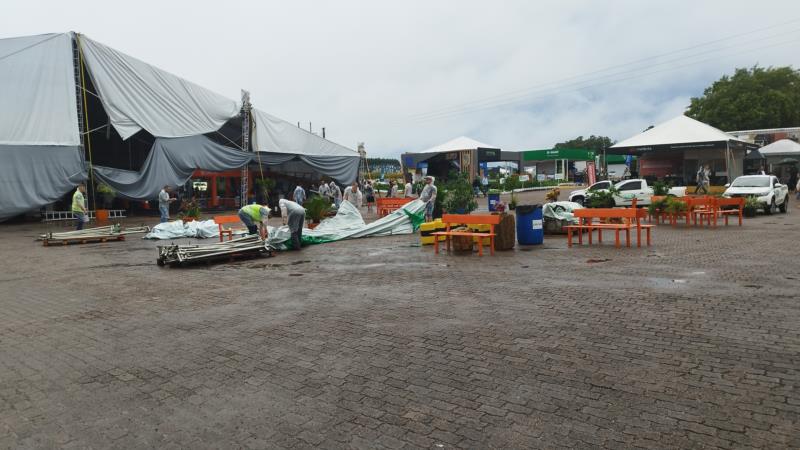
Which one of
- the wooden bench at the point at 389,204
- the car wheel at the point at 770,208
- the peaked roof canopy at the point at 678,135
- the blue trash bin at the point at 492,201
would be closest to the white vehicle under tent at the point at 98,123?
the wooden bench at the point at 389,204

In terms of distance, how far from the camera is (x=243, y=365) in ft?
15.7

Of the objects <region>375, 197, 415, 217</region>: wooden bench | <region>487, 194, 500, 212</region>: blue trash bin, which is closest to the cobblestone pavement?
<region>487, 194, 500, 212</region>: blue trash bin

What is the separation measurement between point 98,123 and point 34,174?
5.88 metres

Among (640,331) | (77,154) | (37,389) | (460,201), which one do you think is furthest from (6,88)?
(640,331)

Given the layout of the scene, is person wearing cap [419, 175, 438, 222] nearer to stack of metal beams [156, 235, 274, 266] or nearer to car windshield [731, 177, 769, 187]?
stack of metal beams [156, 235, 274, 266]

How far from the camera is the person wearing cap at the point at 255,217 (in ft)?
40.9

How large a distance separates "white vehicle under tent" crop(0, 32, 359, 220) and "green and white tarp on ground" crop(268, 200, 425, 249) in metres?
12.2

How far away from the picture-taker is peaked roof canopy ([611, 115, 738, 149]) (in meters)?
29.6

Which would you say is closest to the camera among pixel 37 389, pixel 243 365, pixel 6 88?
pixel 37 389

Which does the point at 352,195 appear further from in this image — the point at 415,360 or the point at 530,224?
the point at 415,360

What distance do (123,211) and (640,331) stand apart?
2599 centimetres

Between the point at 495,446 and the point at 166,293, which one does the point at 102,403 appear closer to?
the point at 495,446

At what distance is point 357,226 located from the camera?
15977 mm

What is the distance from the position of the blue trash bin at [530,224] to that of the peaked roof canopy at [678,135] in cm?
2121
